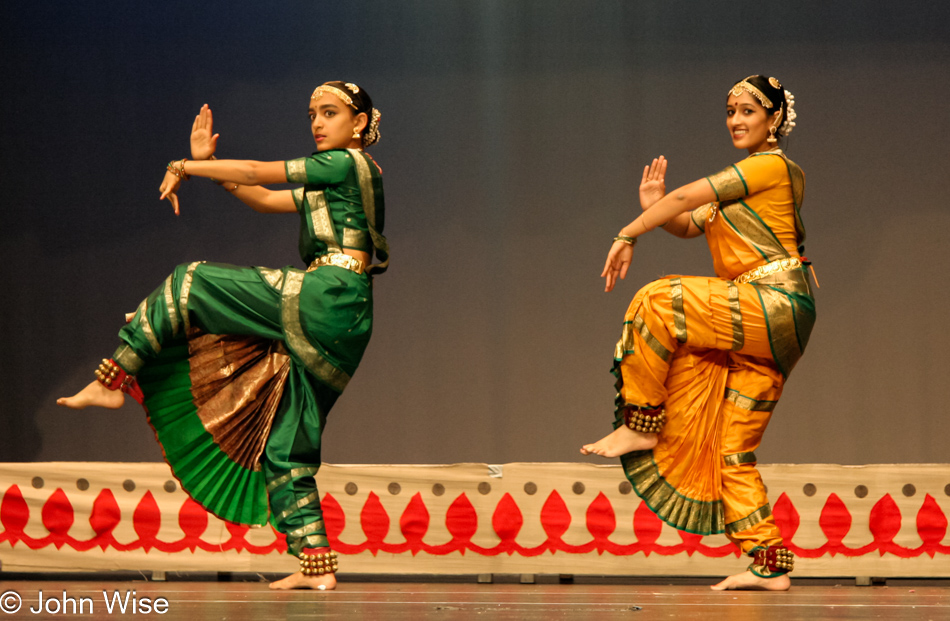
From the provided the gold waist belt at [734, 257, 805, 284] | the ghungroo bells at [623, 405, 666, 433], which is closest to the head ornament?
the gold waist belt at [734, 257, 805, 284]

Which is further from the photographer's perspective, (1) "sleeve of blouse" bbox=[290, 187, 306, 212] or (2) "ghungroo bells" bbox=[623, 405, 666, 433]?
(1) "sleeve of blouse" bbox=[290, 187, 306, 212]

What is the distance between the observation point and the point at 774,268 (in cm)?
305

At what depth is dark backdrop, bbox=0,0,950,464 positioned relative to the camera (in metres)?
4.77

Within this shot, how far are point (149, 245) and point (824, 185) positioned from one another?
3.28m

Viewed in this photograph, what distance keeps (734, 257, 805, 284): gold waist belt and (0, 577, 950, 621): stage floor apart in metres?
0.93

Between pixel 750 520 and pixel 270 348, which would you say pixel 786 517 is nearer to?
pixel 750 520

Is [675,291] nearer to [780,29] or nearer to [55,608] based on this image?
[55,608]

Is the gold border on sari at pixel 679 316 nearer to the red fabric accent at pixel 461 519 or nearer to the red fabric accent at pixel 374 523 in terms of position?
the red fabric accent at pixel 461 519

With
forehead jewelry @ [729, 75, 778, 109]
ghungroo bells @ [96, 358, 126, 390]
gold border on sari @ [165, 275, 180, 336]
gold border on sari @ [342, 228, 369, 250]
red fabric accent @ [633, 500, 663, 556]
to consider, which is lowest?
red fabric accent @ [633, 500, 663, 556]

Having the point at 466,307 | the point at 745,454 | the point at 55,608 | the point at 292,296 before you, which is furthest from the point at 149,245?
the point at 745,454

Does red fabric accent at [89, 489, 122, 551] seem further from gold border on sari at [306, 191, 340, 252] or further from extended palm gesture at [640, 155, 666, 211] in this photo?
extended palm gesture at [640, 155, 666, 211]

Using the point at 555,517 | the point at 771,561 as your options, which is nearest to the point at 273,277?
the point at 555,517

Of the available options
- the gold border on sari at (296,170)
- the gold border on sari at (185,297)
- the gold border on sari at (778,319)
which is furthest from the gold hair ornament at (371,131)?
the gold border on sari at (778,319)

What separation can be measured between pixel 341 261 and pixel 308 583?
95 cm
